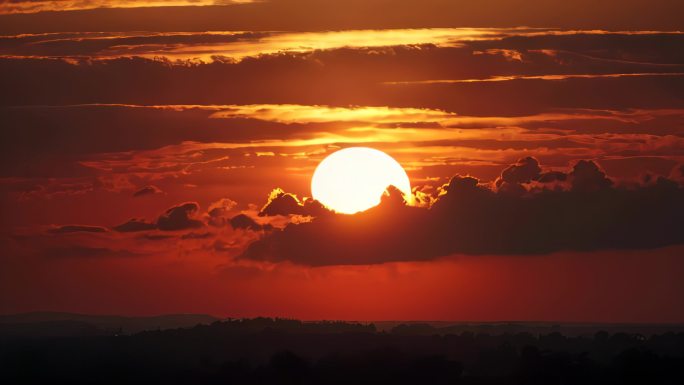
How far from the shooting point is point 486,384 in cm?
14750

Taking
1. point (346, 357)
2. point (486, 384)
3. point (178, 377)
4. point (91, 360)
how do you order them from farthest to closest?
point (91, 360) → point (346, 357) → point (178, 377) → point (486, 384)

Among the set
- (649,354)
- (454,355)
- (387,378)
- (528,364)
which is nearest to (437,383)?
(387,378)

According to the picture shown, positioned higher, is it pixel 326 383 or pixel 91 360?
pixel 91 360

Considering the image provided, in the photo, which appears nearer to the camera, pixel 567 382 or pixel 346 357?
pixel 567 382

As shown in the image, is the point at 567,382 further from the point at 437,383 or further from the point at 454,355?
the point at 454,355

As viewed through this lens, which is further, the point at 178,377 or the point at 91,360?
the point at 91,360

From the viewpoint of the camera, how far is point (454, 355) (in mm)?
197125

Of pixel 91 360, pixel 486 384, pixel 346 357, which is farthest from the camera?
pixel 91 360

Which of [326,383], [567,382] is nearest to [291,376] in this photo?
[326,383]

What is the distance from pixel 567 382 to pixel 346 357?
28.2 m

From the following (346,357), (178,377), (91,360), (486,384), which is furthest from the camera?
(91,360)

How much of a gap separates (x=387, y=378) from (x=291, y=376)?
28.9 feet

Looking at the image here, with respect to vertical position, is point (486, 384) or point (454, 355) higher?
point (454, 355)

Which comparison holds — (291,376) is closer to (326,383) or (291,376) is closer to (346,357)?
(326,383)
